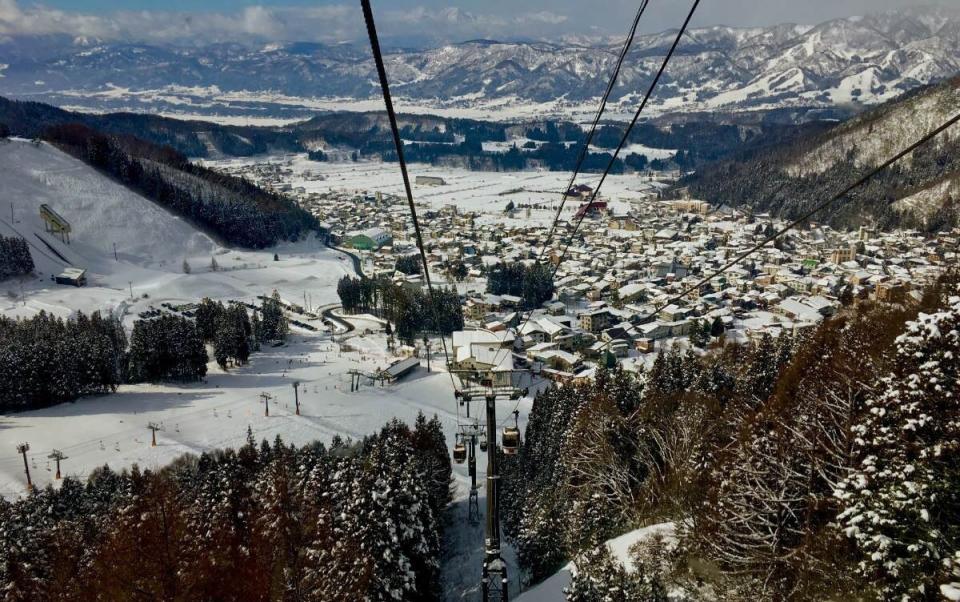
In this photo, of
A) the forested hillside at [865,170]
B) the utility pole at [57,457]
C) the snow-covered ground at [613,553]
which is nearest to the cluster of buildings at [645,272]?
the snow-covered ground at [613,553]

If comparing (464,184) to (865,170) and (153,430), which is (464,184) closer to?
(865,170)

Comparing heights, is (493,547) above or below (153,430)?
above

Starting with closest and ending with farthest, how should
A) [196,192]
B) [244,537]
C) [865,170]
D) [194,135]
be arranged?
[244,537], [196,192], [865,170], [194,135]

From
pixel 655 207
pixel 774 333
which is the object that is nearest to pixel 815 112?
pixel 655 207

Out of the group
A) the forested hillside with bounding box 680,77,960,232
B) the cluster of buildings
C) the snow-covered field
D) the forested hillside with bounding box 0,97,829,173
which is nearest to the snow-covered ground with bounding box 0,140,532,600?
the cluster of buildings

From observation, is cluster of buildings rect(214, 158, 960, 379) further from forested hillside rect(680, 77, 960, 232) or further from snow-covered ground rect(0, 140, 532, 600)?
forested hillside rect(680, 77, 960, 232)

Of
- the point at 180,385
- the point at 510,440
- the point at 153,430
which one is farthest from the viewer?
the point at 180,385

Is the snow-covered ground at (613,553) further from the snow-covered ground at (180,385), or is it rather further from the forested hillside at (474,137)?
the forested hillside at (474,137)

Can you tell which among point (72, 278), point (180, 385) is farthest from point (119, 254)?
point (180, 385)
